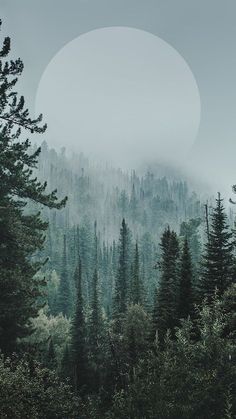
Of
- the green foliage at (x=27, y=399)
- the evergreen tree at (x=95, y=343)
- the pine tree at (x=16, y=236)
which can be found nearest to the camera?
the green foliage at (x=27, y=399)

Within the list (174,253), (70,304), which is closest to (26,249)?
(174,253)

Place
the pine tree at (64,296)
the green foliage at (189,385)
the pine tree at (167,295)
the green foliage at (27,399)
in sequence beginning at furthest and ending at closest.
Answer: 1. the pine tree at (64,296)
2. the pine tree at (167,295)
3. the green foliage at (27,399)
4. the green foliage at (189,385)

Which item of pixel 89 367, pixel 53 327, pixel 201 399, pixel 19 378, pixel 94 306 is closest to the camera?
pixel 201 399

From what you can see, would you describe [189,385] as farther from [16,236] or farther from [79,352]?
[79,352]

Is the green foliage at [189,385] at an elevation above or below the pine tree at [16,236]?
below

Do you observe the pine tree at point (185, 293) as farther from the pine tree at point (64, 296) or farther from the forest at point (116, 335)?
the pine tree at point (64, 296)

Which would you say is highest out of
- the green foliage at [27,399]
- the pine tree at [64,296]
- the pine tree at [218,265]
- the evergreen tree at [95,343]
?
the pine tree at [64,296]

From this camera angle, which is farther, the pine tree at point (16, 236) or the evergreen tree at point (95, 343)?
the evergreen tree at point (95, 343)

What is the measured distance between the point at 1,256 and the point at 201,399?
17114mm

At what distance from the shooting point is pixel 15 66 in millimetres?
22719

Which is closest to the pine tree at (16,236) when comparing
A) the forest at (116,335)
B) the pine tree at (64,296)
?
the forest at (116,335)

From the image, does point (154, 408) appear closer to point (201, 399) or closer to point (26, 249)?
point (201, 399)

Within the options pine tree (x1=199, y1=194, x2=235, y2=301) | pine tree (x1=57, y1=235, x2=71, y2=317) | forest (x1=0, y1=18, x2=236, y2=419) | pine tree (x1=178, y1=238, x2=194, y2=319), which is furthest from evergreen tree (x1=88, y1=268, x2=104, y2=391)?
pine tree (x1=57, y1=235, x2=71, y2=317)

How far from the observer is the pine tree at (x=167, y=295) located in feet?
124
